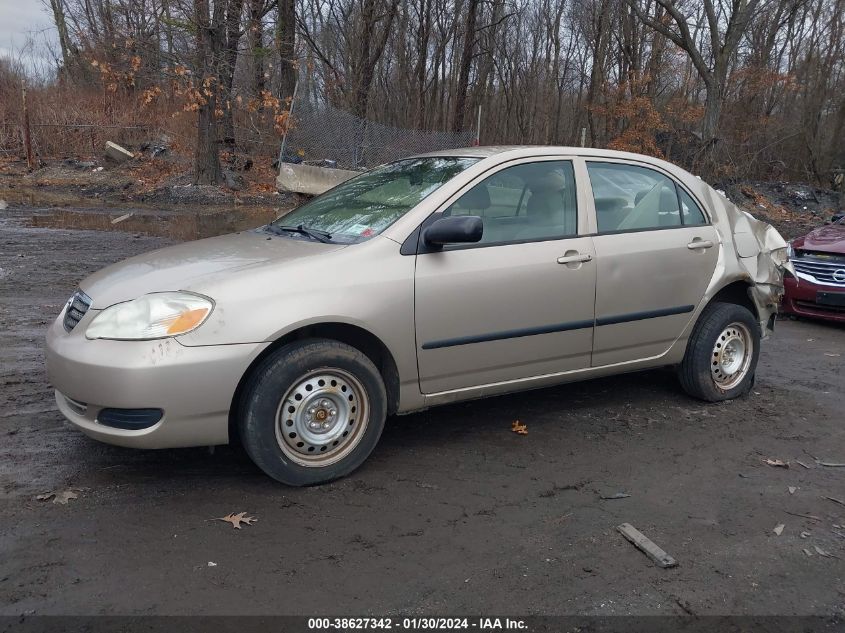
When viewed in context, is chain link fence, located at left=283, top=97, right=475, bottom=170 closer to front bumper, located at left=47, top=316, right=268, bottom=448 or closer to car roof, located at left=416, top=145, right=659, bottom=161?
car roof, located at left=416, top=145, right=659, bottom=161

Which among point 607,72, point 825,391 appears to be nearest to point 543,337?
point 825,391

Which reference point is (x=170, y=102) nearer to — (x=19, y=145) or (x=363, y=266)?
(x=19, y=145)

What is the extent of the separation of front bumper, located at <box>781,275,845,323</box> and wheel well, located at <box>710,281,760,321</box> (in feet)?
10.7

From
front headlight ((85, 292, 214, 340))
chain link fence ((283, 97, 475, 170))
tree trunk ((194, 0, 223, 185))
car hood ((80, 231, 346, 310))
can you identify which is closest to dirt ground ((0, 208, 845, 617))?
front headlight ((85, 292, 214, 340))

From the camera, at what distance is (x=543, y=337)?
4.21 metres

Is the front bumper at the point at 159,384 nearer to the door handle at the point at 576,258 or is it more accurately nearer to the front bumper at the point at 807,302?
the door handle at the point at 576,258

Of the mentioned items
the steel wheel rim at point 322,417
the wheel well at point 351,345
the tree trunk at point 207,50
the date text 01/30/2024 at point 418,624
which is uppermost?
the tree trunk at point 207,50

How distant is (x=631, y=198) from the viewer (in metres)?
4.72

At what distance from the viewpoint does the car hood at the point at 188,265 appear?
3486mm

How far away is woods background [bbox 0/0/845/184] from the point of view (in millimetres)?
16500

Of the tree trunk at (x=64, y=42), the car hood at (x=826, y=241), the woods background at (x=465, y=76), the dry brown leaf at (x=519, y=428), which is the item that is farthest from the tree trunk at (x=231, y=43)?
the tree trunk at (x=64, y=42)

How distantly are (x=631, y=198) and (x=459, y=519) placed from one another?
8.25 feet

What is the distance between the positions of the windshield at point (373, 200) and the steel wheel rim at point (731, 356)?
231 centimetres

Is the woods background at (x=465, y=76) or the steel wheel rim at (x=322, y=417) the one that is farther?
the woods background at (x=465, y=76)
